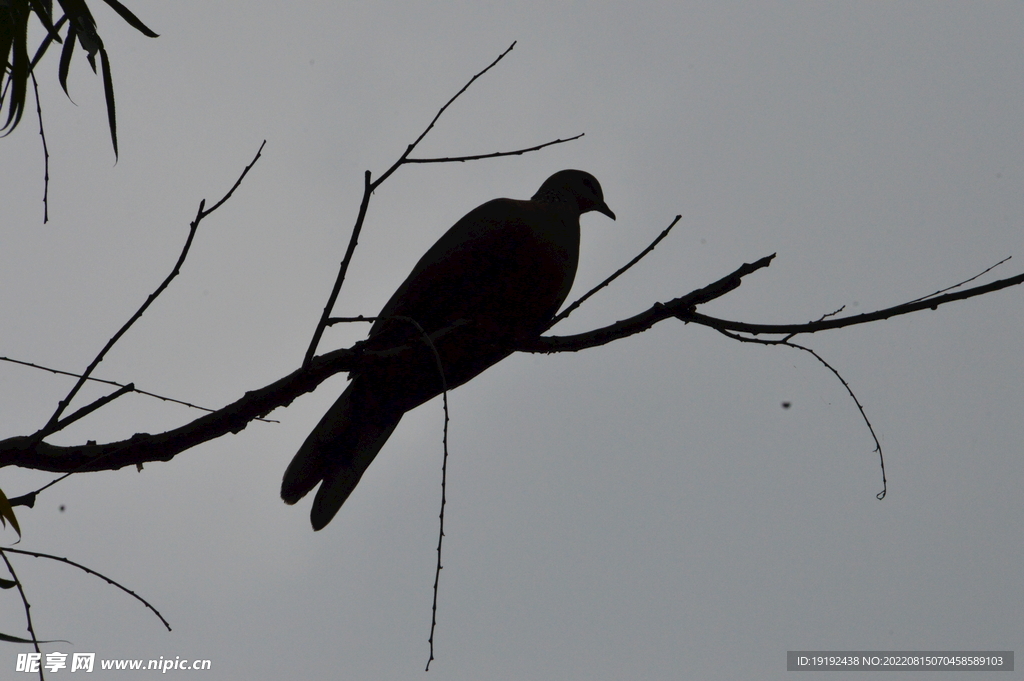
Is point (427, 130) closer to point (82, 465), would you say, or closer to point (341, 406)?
point (82, 465)

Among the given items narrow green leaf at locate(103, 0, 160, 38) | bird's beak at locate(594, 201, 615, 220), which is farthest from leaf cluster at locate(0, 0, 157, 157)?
bird's beak at locate(594, 201, 615, 220)

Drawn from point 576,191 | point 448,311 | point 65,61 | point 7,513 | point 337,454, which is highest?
point 576,191

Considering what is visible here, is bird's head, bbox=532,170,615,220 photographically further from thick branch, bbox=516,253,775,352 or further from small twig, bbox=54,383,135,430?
small twig, bbox=54,383,135,430

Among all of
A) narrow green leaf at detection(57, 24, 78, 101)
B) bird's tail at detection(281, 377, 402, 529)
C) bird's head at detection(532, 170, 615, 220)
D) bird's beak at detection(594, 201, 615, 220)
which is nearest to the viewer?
narrow green leaf at detection(57, 24, 78, 101)

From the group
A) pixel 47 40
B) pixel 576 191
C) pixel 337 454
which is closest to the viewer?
pixel 47 40

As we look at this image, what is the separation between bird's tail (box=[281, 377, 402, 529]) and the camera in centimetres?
332

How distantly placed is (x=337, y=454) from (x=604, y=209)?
1912 millimetres

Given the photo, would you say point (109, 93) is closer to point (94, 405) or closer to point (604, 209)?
point (94, 405)

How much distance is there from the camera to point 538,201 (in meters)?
4.08

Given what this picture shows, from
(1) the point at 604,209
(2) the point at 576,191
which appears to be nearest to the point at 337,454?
(2) the point at 576,191

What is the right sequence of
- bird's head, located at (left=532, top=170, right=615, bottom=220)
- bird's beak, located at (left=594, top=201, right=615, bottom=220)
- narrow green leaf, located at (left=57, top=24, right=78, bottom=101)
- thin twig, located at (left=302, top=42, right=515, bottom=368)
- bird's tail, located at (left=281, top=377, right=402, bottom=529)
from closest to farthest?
1. thin twig, located at (left=302, top=42, right=515, bottom=368)
2. narrow green leaf, located at (left=57, top=24, right=78, bottom=101)
3. bird's tail, located at (left=281, top=377, right=402, bottom=529)
4. bird's head, located at (left=532, top=170, right=615, bottom=220)
5. bird's beak, located at (left=594, top=201, right=615, bottom=220)

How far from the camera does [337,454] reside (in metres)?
3.49

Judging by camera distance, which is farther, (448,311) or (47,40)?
(448,311)

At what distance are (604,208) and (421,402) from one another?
5.05 feet
